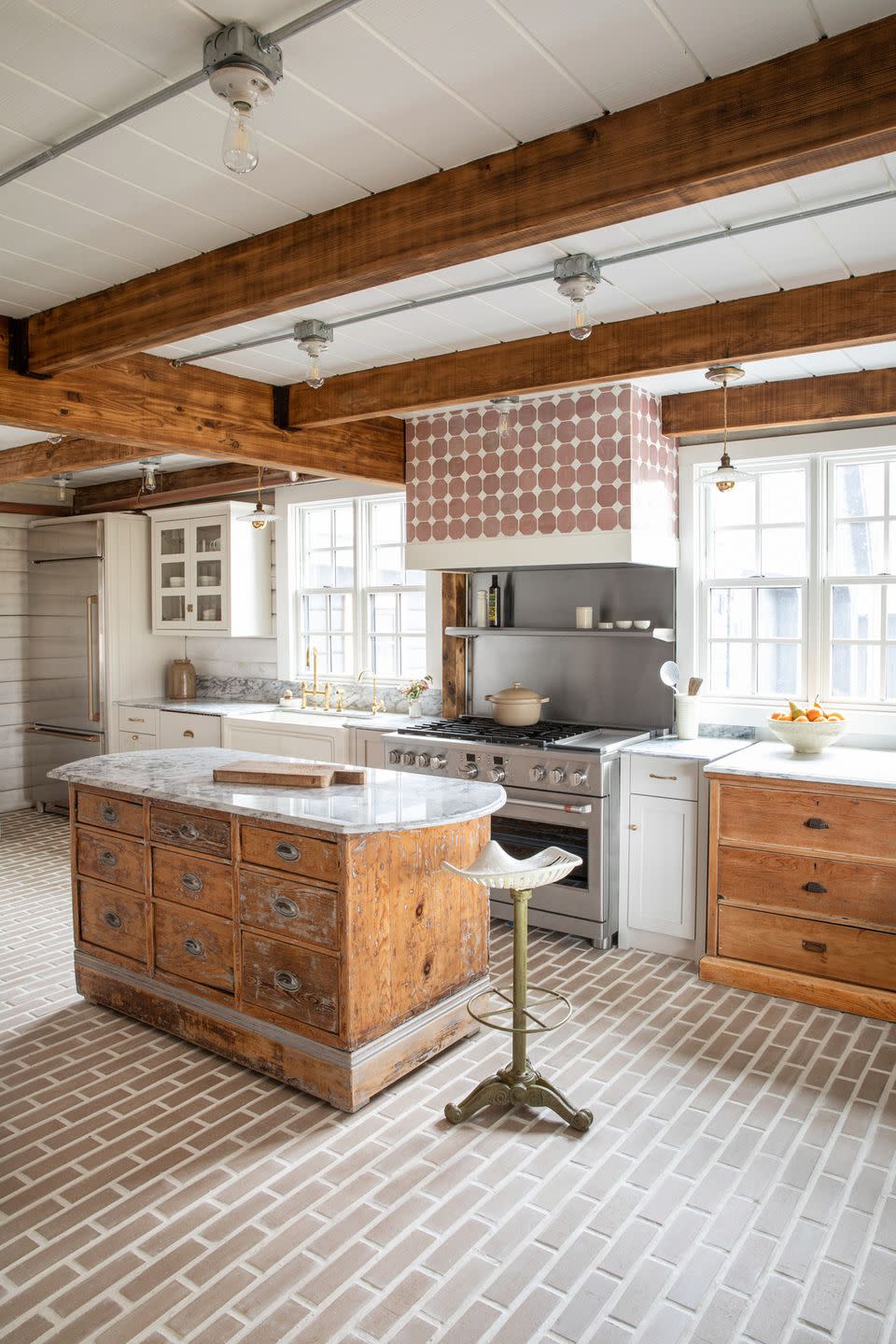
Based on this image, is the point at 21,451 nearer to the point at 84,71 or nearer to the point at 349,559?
the point at 349,559

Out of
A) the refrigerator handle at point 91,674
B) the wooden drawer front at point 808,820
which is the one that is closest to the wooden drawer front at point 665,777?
the wooden drawer front at point 808,820

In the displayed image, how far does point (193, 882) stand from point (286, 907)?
50 cm

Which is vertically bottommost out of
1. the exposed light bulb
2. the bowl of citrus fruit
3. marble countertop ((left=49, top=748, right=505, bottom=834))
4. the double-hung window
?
marble countertop ((left=49, top=748, right=505, bottom=834))

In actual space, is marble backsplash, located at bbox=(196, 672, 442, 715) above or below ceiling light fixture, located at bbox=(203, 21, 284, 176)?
below

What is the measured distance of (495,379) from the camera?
12.1 ft

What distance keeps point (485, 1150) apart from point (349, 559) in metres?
4.33

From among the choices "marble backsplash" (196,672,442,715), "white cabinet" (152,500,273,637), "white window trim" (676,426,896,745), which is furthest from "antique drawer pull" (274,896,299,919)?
"white cabinet" (152,500,273,637)

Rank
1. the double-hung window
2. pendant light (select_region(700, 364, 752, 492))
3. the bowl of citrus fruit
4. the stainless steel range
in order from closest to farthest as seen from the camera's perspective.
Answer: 1. pendant light (select_region(700, 364, 752, 492))
2. the bowl of citrus fruit
3. the stainless steel range
4. the double-hung window

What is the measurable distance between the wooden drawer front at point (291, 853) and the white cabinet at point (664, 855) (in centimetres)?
195

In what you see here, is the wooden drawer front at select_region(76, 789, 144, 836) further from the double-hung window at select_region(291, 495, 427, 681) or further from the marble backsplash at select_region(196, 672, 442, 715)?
the double-hung window at select_region(291, 495, 427, 681)

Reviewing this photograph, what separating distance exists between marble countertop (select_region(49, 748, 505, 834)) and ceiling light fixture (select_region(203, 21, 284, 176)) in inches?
72.1

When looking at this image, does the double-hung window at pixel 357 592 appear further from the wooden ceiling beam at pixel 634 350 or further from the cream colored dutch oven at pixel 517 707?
the wooden ceiling beam at pixel 634 350

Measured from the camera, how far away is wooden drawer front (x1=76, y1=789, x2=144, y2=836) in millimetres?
3562

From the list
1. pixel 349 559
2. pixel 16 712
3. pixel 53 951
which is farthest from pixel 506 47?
pixel 16 712
